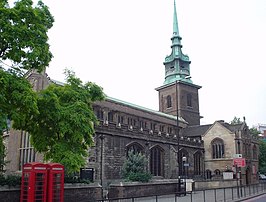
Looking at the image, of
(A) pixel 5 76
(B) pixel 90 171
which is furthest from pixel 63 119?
(B) pixel 90 171

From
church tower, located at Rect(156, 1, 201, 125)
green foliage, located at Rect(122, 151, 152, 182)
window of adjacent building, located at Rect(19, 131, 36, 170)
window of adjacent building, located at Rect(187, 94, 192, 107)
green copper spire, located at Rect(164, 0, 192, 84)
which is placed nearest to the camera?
green foliage, located at Rect(122, 151, 152, 182)

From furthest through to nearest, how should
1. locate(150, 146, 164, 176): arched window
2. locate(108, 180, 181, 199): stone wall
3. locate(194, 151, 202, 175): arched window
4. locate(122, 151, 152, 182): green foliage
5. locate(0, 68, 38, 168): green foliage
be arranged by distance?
1. locate(194, 151, 202, 175): arched window
2. locate(150, 146, 164, 176): arched window
3. locate(122, 151, 152, 182): green foliage
4. locate(108, 180, 181, 199): stone wall
5. locate(0, 68, 38, 168): green foliage

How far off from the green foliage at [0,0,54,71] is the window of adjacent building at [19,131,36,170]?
18051 mm

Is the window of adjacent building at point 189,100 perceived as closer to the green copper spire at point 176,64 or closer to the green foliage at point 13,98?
the green copper spire at point 176,64

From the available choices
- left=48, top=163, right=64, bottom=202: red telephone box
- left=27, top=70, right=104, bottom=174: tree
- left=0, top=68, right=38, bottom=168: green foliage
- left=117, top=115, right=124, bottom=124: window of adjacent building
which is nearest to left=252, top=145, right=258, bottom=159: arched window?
left=117, top=115, right=124, bottom=124: window of adjacent building

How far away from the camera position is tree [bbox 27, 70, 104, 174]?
642 inches

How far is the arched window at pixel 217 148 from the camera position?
50537 millimetres

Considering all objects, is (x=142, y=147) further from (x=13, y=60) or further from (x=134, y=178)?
(x=13, y=60)

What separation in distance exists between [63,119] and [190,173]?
114 feet

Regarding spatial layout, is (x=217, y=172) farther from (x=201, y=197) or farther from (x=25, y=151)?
(x=25, y=151)

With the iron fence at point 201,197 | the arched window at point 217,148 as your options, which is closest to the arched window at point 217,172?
the arched window at point 217,148

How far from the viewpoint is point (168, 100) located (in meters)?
64.1

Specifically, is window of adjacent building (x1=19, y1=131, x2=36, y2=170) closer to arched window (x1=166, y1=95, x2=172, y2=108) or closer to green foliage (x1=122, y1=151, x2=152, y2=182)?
green foliage (x1=122, y1=151, x2=152, y2=182)

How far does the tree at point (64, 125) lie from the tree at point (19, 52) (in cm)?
188
